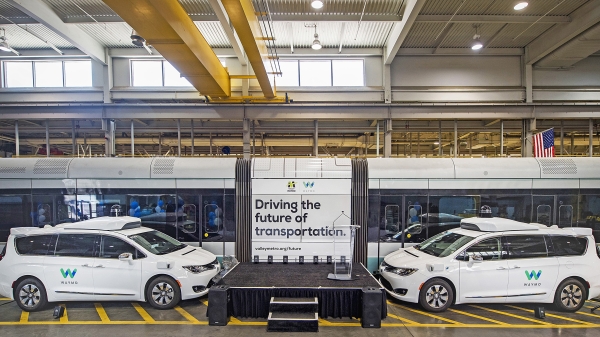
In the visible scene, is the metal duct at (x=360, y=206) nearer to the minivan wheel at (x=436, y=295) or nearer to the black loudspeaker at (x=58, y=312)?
the minivan wheel at (x=436, y=295)

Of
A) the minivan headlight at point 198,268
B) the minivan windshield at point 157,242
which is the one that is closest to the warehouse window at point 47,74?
the minivan windshield at point 157,242

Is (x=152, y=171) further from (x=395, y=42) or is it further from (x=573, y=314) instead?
(x=573, y=314)

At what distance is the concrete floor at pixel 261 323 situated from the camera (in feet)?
16.9

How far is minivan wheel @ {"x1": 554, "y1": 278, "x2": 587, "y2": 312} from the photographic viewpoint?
235 inches

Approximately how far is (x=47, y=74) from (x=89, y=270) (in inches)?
385

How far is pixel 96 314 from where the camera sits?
232 inches

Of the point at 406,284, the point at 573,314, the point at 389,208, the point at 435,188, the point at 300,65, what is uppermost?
the point at 300,65

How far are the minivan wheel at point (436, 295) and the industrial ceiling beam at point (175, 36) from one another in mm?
7137

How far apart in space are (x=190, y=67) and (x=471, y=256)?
7808 millimetres

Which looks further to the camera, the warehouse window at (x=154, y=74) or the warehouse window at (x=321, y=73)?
the warehouse window at (x=154, y=74)

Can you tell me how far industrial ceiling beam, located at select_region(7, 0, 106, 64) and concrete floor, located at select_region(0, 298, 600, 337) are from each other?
7.37 m

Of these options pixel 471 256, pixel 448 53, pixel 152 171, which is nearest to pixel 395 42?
pixel 448 53

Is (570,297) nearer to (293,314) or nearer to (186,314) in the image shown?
(293,314)

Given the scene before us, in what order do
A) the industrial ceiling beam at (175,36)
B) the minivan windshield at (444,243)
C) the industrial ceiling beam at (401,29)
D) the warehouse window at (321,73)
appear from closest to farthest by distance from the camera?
1. the industrial ceiling beam at (175,36)
2. the minivan windshield at (444,243)
3. the industrial ceiling beam at (401,29)
4. the warehouse window at (321,73)
